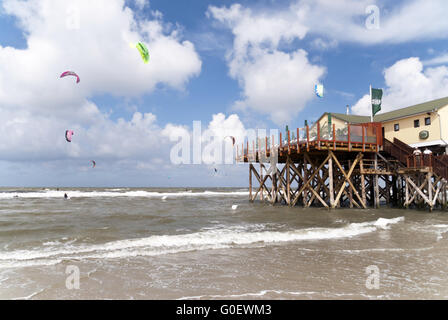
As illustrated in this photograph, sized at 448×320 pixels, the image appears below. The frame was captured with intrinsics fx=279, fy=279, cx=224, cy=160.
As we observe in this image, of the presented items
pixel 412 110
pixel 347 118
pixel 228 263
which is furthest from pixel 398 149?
pixel 228 263

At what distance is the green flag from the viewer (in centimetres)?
2303

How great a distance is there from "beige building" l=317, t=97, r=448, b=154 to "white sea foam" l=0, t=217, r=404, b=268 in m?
11.7

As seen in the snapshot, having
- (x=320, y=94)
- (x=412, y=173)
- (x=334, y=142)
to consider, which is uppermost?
(x=320, y=94)

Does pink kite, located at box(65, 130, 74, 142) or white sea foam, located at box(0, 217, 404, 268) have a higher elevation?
pink kite, located at box(65, 130, 74, 142)

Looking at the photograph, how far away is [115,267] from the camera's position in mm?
7090

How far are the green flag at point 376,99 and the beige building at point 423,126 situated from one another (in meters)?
1.56

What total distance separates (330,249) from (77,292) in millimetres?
7087

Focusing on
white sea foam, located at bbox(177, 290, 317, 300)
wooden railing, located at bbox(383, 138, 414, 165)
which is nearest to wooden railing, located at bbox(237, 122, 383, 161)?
wooden railing, located at bbox(383, 138, 414, 165)

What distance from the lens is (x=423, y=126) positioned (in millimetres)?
21125

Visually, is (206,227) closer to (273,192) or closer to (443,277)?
(443,277)

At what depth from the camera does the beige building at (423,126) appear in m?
20.1

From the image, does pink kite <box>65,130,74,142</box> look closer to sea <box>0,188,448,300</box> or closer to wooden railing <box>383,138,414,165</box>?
sea <box>0,188,448,300</box>

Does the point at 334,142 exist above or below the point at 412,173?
above
